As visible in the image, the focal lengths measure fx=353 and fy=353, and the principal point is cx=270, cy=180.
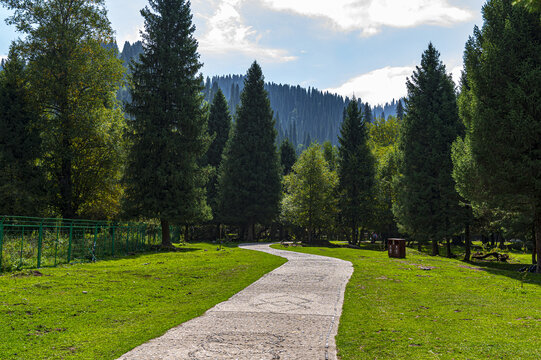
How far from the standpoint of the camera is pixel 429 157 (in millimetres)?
33312

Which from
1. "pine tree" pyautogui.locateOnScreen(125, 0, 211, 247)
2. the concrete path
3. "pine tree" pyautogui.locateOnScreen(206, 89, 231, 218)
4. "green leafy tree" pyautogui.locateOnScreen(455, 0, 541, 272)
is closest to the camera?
the concrete path

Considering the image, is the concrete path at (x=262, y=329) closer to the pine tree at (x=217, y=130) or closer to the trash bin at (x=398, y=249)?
the trash bin at (x=398, y=249)

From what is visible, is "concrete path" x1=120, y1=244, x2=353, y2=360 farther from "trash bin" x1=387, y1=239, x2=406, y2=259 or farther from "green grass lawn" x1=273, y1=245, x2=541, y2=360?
"trash bin" x1=387, y1=239, x2=406, y2=259

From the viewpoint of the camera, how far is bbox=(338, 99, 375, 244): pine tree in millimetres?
47188

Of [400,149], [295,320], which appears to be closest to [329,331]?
[295,320]

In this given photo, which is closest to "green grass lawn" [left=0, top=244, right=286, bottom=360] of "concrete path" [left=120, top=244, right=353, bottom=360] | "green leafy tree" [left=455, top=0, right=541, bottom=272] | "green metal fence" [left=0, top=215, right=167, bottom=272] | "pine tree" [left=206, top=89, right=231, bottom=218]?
"concrete path" [left=120, top=244, right=353, bottom=360]

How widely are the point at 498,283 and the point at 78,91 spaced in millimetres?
31446

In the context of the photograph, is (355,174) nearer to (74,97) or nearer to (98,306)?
(74,97)

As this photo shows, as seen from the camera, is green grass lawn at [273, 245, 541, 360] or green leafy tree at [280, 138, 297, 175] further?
green leafy tree at [280, 138, 297, 175]

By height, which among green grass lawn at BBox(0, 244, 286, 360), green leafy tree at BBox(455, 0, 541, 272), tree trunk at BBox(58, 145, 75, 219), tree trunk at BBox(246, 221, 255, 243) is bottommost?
tree trunk at BBox(246, 221, 255, 243)

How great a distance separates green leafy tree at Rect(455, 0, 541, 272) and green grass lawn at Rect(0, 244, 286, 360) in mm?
14534

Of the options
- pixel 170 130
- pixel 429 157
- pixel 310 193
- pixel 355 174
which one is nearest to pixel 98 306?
pixel 170 130

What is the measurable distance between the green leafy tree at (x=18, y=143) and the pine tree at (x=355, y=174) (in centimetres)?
3504

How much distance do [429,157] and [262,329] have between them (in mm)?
30278
